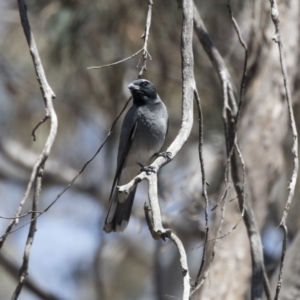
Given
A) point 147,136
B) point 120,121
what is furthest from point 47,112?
point 120,121

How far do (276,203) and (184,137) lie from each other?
543 cm

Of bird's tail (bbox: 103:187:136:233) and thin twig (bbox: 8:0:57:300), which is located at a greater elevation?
bird's tail (bbox: 103:187:136:233)

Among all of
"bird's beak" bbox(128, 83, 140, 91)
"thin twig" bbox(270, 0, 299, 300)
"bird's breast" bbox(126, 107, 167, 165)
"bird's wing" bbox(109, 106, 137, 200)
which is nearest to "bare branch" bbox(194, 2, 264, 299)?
"thin twig" bbox(270, 0, 299, 300)

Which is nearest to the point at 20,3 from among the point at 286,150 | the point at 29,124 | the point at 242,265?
the point at 242,265

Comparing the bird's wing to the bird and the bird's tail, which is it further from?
the bird's tail

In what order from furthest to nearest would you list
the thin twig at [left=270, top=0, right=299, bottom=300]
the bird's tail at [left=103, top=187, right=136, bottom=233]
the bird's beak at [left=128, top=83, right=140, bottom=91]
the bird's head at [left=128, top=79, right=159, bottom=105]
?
the bird's head at [left=128, top=79, right=159, bottom=105]
the bird's beak at [left=128, top=83, right=140, bottom=91]
the bird's tail at [left=103, top=187, right=136, bottom=233]
the thin twig at [left=270, top=0, right=299, bottom=300]

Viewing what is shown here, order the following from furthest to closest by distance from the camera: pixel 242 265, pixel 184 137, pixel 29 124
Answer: pixel 29 124 → pixel 242 265 → pixel 184 137

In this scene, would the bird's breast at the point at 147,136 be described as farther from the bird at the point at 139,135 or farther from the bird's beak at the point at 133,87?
the bird's beak at the point at 133,87

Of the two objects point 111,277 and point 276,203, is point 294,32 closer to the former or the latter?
point 276,203

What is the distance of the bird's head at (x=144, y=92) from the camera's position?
199 inches

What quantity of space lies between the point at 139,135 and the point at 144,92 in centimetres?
33

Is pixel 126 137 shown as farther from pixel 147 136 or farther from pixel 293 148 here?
pixel 293 148

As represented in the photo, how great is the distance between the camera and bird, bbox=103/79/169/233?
4961mm

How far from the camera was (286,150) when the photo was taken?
779 centimetres
